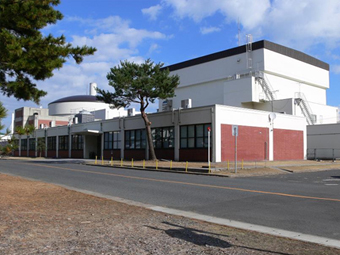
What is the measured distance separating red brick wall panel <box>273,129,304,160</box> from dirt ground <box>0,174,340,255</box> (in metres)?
30.8

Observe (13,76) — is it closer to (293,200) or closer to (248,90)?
(293,200)

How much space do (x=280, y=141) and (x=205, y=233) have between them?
109 feet

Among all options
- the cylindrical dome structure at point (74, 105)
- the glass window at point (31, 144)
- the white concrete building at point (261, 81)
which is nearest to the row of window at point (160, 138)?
the white concrete building at point (261, 81)

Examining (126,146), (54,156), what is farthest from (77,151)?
(126,146)

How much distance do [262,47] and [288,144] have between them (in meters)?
17.7

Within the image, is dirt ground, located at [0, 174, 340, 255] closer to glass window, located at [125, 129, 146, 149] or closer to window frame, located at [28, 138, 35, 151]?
glass window, located at [125, 129, 146, 149]

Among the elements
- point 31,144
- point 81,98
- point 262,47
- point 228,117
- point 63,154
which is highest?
point 262,47

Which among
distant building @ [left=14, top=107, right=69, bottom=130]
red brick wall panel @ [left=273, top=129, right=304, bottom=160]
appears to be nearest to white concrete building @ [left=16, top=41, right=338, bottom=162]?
red brick wall panel @ [left=273, top=129, right=304, bottom=160]

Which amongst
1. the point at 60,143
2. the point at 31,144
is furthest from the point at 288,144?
the point at 31,144

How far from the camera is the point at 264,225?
7691 millimetres

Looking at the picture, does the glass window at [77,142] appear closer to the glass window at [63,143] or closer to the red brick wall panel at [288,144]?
the glass window at [63,143]

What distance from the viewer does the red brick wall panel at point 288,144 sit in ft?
122

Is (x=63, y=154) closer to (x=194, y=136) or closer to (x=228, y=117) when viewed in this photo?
(x=194, y=136)

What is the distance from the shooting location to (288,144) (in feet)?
127
